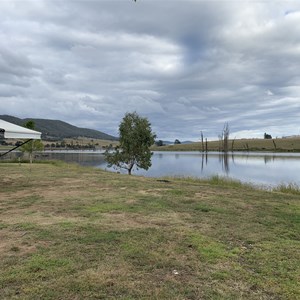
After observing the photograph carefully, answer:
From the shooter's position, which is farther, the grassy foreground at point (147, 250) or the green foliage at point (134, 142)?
the green foliage at point (134, 142)

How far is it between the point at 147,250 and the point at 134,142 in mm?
24557

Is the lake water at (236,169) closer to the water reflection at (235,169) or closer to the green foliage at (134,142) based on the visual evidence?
the water reflection at (235,169)

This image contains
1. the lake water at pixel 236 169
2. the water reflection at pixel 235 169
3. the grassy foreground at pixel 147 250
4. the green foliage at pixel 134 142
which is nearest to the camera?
the grassy foreground at pixel 147 250

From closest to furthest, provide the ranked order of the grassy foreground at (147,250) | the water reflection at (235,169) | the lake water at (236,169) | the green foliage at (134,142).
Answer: the grassy foreground at (147,250) < the lake water at (236,169) < the water reflection at (235,169) < the green foliage at (134,142)

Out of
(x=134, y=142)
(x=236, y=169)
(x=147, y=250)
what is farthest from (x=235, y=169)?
(x=147, y=250)

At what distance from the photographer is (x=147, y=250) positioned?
460 cm

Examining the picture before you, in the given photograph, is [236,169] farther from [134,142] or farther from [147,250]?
[147,250]

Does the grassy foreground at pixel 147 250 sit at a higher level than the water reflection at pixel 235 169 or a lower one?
higher

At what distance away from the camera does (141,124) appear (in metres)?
29.5

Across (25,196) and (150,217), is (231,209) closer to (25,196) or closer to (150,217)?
(150,217)

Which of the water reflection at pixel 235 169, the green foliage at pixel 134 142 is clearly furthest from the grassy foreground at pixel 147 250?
the green foliage at pixel 134 142

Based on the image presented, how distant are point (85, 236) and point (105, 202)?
316 centimetres

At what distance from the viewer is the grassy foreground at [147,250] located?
11.3ft

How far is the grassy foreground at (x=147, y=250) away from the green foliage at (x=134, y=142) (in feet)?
68.3
